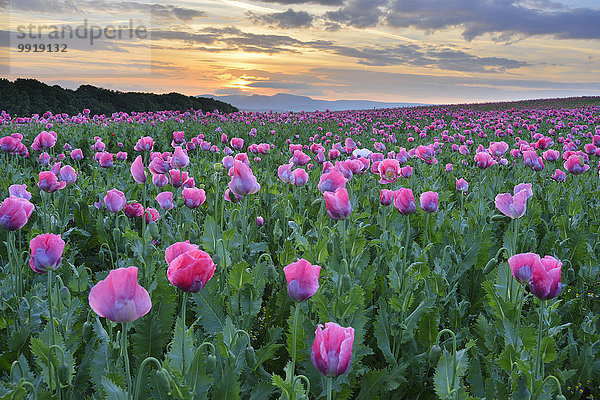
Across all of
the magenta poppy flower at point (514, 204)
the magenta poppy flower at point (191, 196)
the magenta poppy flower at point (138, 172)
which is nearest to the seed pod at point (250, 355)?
the magenta poppy flower at point (514, 204)

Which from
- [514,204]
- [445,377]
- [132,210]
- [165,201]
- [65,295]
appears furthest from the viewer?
[165,201]

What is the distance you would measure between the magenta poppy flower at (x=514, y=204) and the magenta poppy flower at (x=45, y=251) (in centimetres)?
206

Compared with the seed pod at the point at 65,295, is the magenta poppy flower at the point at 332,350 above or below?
above

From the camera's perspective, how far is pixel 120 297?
4.19ft

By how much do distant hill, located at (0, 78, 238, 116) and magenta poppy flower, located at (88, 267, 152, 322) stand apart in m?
25.7

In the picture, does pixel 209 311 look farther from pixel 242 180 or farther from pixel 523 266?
pixel 523 266

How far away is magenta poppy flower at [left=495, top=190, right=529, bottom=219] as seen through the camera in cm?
238

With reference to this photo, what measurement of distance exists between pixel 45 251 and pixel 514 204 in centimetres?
216

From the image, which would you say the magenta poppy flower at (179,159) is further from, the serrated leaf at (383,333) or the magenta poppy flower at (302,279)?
the magenta poppy flower at (302,279)

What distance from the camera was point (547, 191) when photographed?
504 cm

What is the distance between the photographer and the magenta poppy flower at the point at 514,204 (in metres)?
2.38

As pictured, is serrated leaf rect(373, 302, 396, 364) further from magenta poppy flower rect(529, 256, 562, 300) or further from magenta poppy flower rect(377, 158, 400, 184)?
magenta poppy flower rect(377, 158, 400, 184)

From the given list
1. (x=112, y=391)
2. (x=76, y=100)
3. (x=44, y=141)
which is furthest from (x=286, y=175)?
Answer: (x=76, y=100)

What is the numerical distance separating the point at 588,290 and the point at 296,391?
249 centimetres
